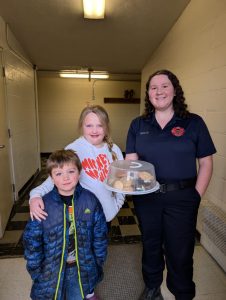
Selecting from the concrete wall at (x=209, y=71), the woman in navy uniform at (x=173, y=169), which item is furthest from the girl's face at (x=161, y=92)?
the concrete wall at (x=209, y=71)

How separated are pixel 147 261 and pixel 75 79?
578 cm

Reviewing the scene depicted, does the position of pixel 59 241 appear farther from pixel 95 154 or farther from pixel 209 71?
pixel 209 71

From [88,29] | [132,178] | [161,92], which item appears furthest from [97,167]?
[88,29]

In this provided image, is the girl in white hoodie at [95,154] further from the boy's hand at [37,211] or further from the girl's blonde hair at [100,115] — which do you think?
the boy's hand at [37,211]

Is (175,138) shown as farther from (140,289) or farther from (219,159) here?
(140,289)

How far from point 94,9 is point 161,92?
186cm

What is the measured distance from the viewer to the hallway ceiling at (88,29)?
251cm

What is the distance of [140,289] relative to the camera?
1597mm

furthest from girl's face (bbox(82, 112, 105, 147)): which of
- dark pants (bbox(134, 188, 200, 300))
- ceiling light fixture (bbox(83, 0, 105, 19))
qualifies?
ceiling light fixture (bbox(83, 0, 105, 19))

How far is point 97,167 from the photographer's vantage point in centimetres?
128

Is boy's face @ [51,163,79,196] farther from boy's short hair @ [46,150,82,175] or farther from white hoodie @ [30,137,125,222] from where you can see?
white hoodie @ [30,137,125,222]

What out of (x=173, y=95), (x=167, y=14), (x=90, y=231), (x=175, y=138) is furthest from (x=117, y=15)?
(x=90, y=231)

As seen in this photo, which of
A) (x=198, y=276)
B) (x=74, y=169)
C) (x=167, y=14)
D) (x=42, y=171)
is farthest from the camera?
(x=42, y=171)

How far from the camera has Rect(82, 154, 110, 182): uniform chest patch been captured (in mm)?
1268
